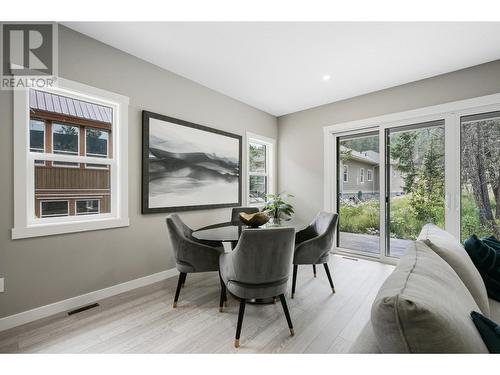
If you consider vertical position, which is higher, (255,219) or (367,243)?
(255,219)

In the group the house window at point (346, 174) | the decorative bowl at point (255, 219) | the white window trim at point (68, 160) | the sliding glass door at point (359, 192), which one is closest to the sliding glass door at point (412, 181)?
the sliding glass door at point (359, 192)

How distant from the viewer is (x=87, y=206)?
7.94 feet

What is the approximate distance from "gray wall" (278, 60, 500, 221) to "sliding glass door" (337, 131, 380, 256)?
0.36 metres

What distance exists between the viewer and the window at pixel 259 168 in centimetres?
428

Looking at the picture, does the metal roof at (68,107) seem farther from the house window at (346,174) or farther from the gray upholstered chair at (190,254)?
the house window at (346,174)

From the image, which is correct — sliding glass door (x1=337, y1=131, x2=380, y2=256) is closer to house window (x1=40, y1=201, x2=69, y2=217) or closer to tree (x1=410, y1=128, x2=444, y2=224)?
tree (x1=410, y1=128, x2=444, y2=224)

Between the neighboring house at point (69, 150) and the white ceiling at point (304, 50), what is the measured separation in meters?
0.76

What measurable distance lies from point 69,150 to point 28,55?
0.84m

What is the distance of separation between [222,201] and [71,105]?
2.14 meters

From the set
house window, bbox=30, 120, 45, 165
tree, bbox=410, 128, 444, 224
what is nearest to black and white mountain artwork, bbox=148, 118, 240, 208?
house window, bbox=30, 120, 45, 165

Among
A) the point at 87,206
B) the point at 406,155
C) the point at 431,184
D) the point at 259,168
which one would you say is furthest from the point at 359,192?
the point at 87,206

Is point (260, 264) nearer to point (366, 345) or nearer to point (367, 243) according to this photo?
point (366, 345)

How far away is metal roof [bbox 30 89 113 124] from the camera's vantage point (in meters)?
2.10
